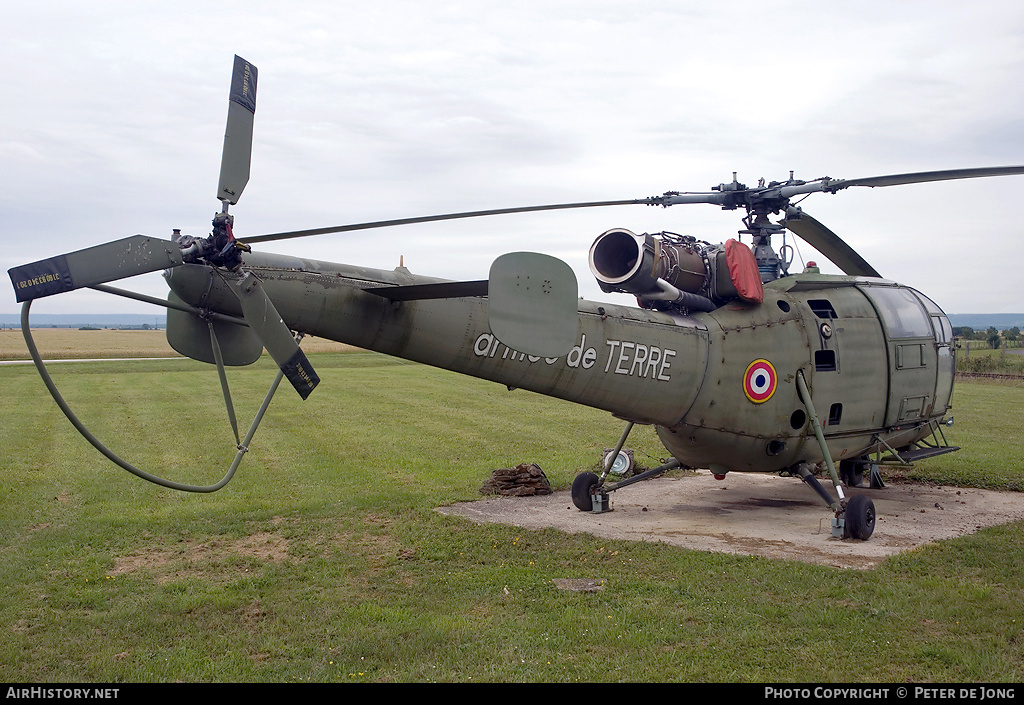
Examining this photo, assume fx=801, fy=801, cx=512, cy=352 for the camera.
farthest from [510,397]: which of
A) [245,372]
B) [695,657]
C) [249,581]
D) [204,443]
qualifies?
[695,657]

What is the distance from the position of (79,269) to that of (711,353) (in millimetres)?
6834

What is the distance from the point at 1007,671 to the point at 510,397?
21.6 m

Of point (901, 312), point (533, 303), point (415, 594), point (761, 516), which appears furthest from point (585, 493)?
point (901, 312)

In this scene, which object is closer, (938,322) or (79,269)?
(79,269)

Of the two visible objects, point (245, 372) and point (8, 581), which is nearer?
point (8, 581)

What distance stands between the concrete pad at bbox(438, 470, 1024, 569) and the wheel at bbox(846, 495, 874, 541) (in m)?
0.10

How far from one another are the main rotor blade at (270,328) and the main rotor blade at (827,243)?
22.0 feet

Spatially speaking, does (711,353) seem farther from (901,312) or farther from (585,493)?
(901,312)

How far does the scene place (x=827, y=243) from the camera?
11484 millimetres

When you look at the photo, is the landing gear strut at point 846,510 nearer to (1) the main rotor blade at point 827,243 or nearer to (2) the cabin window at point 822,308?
(2) the cabin window at point 822,308

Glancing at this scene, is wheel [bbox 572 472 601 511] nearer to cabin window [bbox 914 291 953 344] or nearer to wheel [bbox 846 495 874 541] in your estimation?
wheel [bbox 846 495 874 541]

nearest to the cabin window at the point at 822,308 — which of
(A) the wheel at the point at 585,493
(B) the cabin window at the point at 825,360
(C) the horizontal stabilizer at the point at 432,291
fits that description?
(B) the cabin window at the point at 825,360

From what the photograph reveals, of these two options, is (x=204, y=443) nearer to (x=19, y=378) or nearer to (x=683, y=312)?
(x=683, y=312)
